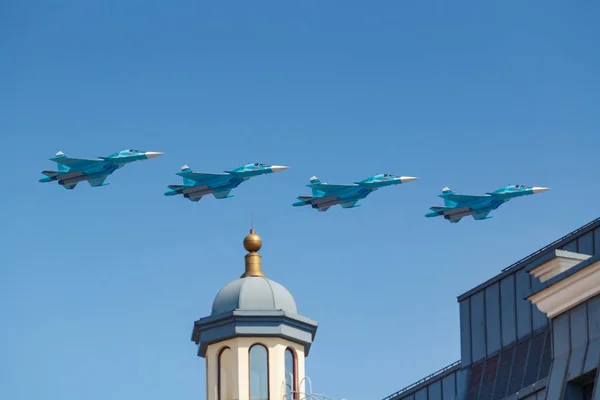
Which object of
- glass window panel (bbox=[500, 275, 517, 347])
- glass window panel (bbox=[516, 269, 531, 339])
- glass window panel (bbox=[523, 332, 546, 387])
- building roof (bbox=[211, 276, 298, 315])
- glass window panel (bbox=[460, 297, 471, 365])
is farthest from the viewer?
building roof (bbox=[211, 276, 298, 315])

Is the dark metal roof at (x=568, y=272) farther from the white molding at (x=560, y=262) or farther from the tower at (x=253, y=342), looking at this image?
the tower at (x=253, y=342)

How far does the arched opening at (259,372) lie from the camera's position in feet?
149

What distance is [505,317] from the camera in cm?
4134

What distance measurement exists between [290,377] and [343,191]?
50.1 meters

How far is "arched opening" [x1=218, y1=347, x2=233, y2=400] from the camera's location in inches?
1801

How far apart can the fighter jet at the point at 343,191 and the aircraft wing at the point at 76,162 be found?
13.3 m

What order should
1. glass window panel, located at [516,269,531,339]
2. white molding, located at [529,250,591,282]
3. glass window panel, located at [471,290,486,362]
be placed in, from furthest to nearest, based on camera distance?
glass window panel, located at [471,290,486,362], glass window panel, located at [516,269,531,339], white molding, located at [529,250,591,282]

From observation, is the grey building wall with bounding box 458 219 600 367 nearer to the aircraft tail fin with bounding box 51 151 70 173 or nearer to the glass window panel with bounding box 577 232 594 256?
the glass window panel with bounding box 577 232 594 256

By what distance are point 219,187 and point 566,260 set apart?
64.3m

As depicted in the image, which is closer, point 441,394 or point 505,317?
point 505,317

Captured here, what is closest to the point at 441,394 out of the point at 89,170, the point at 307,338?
the point at 307,338

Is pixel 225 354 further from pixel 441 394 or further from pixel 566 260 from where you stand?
pixel 566 260

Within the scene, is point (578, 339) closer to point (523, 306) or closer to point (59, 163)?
→ point (523, 306)

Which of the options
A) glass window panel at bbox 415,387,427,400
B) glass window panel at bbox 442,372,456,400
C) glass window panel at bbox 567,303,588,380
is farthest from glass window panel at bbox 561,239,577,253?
glass window panel at bbox 567,303,588,380
